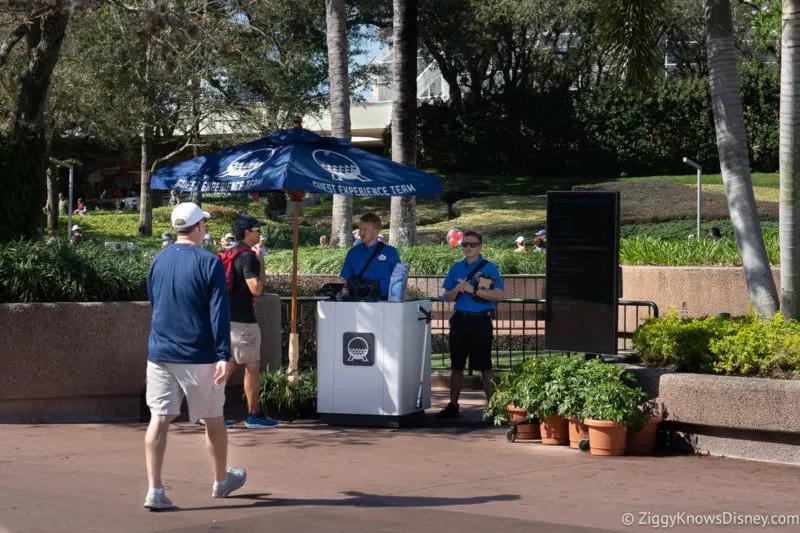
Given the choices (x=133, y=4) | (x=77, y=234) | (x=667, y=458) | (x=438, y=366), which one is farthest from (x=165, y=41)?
(x=77, y=234)

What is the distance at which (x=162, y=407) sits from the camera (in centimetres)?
693

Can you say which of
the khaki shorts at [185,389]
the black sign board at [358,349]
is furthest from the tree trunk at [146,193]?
the khaki shorts at [185,389]

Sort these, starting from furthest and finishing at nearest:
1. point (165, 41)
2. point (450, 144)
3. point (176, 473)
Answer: point (450, 144), point (165, 41), point (176, 473)

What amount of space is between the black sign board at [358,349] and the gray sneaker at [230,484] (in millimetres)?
3072

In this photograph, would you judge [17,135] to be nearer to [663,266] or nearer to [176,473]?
[176,473]

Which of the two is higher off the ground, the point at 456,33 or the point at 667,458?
the point at 456,33

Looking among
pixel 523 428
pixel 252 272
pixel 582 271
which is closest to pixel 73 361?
pixel 252 272

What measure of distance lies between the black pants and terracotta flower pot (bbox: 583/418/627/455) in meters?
1.85

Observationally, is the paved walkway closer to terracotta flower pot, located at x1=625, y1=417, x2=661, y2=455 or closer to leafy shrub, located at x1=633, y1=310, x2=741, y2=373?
terracotta flower pot, located at x1=625, y1=417, x2=661, y2=455

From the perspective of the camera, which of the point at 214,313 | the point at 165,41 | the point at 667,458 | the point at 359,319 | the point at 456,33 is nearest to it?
the point at 214,313

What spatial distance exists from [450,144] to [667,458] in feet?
138

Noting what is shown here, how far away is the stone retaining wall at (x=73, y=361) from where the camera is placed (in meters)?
10.4

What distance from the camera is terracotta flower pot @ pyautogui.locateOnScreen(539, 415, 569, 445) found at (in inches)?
371

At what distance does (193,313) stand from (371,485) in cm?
184
